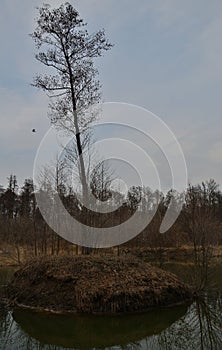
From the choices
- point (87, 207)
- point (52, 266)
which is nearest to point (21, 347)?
point (52, 266)

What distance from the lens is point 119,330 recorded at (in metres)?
7.58

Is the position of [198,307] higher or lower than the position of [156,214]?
lower

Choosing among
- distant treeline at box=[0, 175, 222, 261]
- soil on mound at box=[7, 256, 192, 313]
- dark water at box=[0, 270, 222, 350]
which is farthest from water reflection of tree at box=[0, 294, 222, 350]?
distant treeline at box=[0, 175, 222, 261]

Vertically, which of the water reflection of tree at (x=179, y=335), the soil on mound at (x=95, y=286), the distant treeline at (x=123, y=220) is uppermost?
the distant treeline at (x=123, y=220)

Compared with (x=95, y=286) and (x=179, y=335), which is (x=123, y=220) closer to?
(x=95, y=286)

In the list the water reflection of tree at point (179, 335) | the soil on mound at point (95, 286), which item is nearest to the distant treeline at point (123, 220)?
the soil on mound at point (95, 286)

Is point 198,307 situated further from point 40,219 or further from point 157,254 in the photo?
point 40,219

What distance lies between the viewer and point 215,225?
11242 mm

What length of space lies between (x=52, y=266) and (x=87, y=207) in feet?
14.4

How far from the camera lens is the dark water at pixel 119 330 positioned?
6734mm

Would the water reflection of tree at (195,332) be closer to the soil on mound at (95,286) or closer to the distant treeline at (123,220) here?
the soil on mound at (95,286)

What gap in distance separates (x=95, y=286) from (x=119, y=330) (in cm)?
166

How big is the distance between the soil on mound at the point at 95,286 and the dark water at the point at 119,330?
0.39 m

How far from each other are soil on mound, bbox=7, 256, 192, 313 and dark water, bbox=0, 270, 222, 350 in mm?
385
